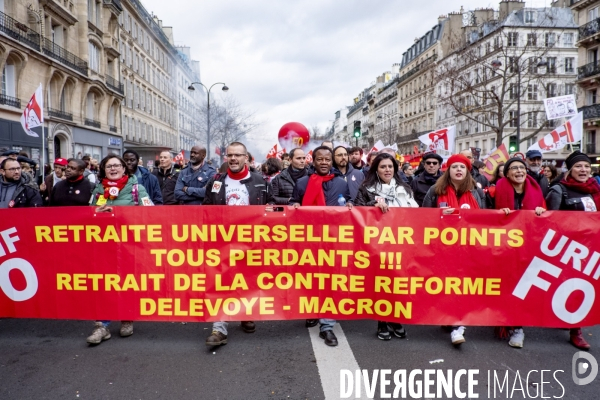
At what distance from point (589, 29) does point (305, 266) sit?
40376 millimetres

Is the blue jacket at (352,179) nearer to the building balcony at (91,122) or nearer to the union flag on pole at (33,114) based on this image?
the union flag on pole at (33,114)

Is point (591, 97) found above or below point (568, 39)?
below

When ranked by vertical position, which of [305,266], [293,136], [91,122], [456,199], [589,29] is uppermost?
[589,29]

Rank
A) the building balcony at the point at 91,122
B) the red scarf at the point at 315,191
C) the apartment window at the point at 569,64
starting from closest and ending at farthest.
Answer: the red scarf at the point at 315,191, the building balcony at the point at 91,122, the apartment window at the point at 569,64

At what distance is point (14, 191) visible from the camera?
19.2ft

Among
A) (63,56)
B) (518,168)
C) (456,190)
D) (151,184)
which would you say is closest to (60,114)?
(63,56)

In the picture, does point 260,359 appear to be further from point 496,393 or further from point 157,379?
point 496,393

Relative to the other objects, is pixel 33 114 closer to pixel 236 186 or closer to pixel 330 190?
pixel 236 186

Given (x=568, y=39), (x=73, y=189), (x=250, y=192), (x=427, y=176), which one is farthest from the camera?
(x=568, y=39)

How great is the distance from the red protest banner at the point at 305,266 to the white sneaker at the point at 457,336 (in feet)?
0.43

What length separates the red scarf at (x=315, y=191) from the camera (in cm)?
494

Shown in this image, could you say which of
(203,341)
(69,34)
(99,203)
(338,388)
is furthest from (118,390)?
(69,34)

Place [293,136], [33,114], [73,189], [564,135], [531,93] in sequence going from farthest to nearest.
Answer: [531,93]
[33,114]
[564,135]
[293,136]
[73,189]

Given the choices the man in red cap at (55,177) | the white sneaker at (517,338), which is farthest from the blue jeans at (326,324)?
the man in red cap at (55,177)
